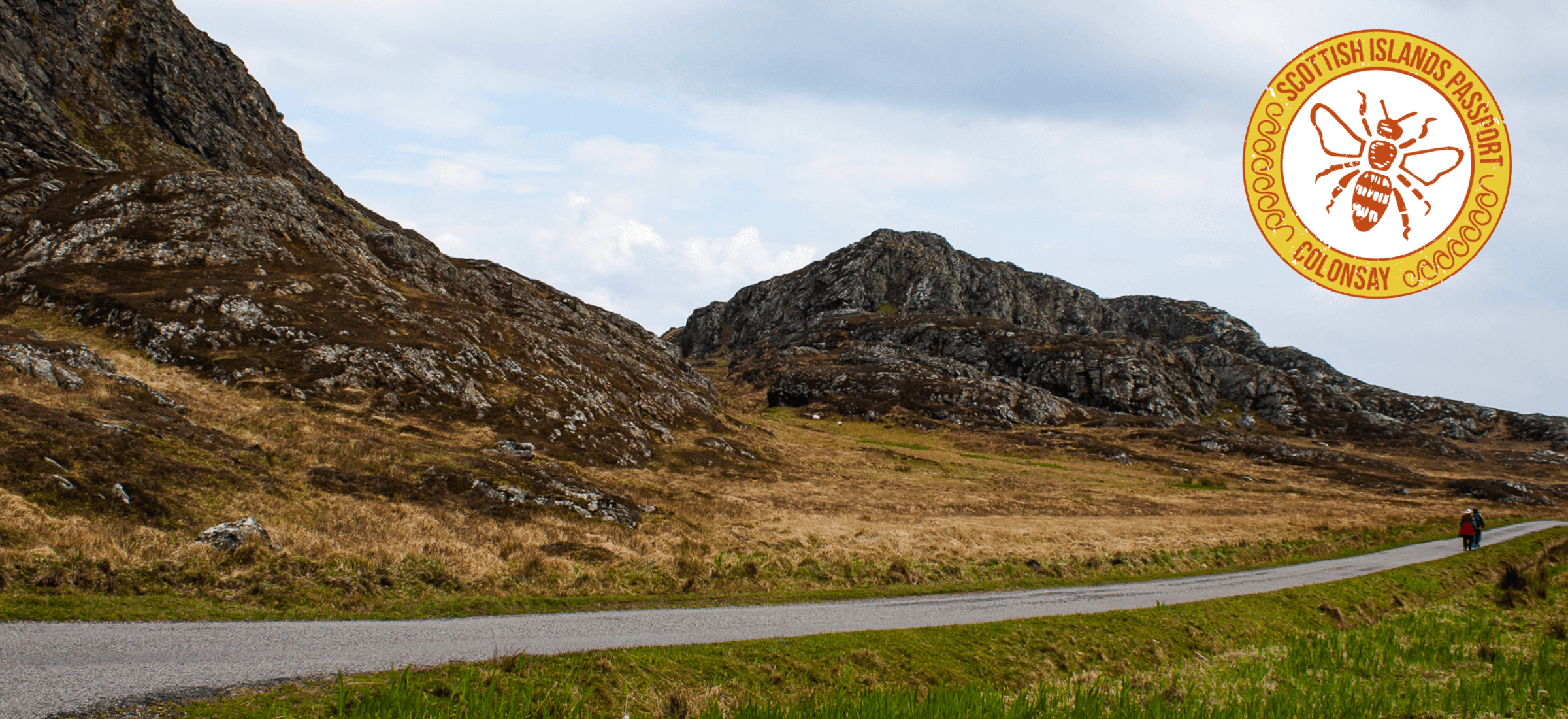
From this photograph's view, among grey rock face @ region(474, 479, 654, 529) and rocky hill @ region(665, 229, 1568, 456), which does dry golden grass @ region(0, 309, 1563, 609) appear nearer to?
grey rock face @ region(474, 479, 654, 529)

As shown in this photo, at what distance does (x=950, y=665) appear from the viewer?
13953 mm

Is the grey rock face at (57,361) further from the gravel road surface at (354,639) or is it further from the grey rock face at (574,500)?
the gravel road surface at (354,639)

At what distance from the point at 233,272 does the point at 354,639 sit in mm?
58710

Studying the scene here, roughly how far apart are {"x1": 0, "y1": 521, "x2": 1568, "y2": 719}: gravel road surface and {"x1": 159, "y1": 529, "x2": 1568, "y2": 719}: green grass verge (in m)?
0.91

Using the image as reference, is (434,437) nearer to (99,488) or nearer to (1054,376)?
(99,488)

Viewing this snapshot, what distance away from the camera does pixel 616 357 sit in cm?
8244

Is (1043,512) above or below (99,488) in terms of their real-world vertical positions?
below

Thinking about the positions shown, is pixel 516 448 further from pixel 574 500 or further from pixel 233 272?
pixel 233 272

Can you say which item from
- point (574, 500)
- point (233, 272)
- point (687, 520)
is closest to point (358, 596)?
point (574, 500)

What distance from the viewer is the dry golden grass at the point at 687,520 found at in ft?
60.9

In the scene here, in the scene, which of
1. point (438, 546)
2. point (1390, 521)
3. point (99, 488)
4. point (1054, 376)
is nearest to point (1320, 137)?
point (438, 546)

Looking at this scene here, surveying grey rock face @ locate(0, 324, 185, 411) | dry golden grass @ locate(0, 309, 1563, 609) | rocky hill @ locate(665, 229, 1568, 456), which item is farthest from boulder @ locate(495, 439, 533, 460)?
rocky hill @ locate(665, 229, 1568, 456)

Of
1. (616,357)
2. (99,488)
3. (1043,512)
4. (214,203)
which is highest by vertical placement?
(214,203)

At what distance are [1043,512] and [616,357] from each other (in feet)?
182
